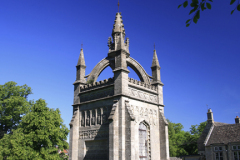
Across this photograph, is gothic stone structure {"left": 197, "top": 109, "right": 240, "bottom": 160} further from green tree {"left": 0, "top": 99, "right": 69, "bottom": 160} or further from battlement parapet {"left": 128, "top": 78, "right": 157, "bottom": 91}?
green tree {"left": 0, "top": 99, "right": 69, "bottom": 160}

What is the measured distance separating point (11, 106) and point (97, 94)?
69.2 ft

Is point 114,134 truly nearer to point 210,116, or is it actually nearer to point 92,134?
point 92,134

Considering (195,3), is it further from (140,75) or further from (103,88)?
(140,75)

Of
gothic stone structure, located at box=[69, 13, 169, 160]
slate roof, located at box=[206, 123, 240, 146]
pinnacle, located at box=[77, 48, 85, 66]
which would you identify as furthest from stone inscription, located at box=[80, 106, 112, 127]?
slate roof, located at box=[206, 123, 240, 146]

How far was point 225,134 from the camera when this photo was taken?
41062 mm

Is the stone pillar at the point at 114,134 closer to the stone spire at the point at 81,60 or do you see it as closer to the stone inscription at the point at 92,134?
the stone inscription at the point at 92,134

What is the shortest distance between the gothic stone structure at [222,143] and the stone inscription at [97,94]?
89.4ft

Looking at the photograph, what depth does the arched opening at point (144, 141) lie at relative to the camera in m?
22.7

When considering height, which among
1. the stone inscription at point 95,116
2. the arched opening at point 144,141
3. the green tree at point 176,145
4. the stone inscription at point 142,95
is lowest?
the green tree at point 176,145

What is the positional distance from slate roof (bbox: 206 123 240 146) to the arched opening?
22.8 metres

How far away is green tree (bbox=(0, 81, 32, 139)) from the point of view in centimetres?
3812

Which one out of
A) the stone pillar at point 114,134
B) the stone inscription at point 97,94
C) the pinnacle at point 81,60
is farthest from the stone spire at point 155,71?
the pinnacle at point 81,60

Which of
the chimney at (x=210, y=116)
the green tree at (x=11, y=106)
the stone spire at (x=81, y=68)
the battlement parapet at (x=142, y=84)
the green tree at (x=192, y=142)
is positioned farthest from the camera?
the green tree at (x=192, y=142)

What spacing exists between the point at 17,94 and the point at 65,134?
1474cm
